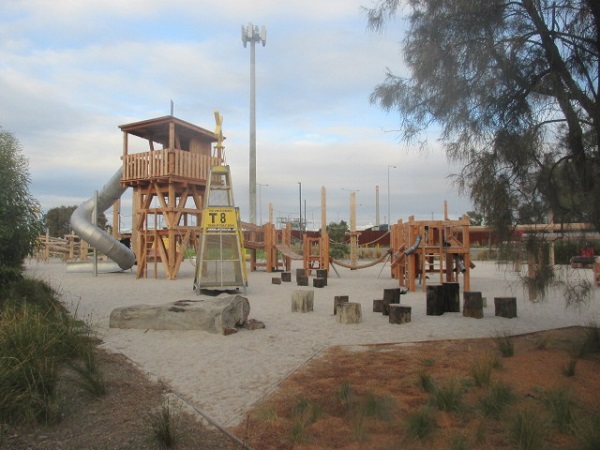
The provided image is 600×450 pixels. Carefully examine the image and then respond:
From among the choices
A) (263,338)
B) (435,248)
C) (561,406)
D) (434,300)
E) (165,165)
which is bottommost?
(263,338)

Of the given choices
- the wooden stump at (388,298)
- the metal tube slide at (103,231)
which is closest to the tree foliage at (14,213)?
the wooden stump at (388,298)

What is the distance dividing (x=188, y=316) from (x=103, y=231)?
55.4 feet

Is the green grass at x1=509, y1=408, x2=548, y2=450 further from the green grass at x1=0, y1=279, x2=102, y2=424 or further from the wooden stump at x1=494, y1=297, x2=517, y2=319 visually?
the wooden stump at x1=494, y1=297, x2=517, y2=319

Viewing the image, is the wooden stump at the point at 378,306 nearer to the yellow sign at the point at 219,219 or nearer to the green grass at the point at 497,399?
the yellow sign at the point at 219,219

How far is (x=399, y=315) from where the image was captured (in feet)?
29.6

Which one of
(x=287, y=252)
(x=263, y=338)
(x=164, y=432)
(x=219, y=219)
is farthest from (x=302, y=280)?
(x=164, y=432)

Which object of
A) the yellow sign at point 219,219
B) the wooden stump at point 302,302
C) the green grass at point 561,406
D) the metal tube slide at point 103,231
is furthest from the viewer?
the metal tube slide at point 103,231

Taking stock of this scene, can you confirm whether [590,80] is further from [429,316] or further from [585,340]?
[429,316]

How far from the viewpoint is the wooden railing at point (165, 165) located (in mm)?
19922

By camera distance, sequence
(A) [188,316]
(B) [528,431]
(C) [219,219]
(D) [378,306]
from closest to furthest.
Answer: (B) [528,431], (A) [188,316], (D) [378,306], (C) [219,219]

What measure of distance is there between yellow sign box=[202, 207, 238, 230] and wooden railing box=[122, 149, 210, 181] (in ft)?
19.1

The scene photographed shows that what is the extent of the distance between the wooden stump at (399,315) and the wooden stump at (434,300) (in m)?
0.97

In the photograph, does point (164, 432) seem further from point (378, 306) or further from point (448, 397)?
point (378, 306)

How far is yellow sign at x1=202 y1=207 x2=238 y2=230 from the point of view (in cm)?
1458
